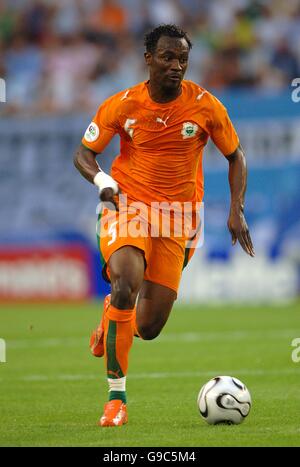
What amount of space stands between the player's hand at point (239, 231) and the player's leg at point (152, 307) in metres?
0.79

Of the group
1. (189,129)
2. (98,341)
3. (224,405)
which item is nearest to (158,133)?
(189,129)

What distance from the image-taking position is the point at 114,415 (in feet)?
22.1

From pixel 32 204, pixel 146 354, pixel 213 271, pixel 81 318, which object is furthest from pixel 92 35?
pixel 146 354

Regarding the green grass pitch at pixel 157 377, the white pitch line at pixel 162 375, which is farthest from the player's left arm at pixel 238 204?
the white pitch line at pixel 162 375

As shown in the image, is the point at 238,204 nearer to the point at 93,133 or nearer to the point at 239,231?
the point at 239,231

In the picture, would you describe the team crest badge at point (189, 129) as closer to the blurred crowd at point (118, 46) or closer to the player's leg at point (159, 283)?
the player's leg at point (159, 283)

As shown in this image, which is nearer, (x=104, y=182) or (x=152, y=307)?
(x=104, y=182)

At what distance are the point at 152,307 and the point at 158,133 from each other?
129 cm

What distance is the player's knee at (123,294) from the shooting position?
675 cm

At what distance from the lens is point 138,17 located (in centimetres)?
2061

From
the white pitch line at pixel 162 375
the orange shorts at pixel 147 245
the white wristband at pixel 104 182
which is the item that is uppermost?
the white wristband at pixel 104 182

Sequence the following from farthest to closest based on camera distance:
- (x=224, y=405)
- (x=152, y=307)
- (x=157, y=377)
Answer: (x=157, y=377)
(x=152, y=307)
(x=224, y=405)

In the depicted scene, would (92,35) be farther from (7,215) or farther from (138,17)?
(7,215)

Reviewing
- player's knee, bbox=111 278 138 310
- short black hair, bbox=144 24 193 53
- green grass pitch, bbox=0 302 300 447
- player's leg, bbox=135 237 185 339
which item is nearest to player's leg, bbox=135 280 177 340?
player's leg, bbox=135 237 185 339
